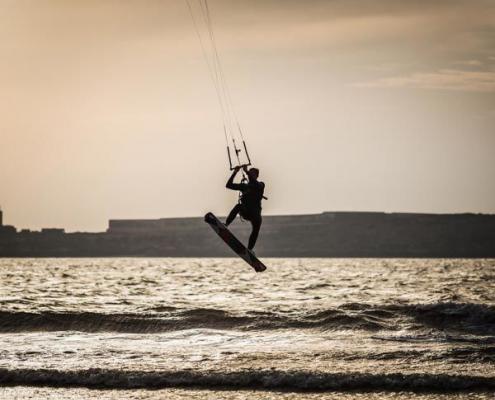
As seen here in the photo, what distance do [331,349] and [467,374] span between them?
15.3 feet

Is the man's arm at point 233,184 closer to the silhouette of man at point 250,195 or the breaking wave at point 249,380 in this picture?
the silhouette of man at point 250,195

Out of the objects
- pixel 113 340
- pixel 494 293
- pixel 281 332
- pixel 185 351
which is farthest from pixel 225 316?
pixel 494 293

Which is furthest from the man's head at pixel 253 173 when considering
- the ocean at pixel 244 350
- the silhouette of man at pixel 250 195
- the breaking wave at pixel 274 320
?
the breaking wave at pixel 274 320

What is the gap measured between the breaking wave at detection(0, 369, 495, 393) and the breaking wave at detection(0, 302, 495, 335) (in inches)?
349

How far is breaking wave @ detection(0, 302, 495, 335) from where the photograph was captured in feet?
86.9

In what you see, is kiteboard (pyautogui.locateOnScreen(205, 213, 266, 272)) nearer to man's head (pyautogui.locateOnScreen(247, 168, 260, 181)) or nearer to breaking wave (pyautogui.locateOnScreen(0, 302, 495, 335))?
man's head (pyautogui.locateOnScreen(247, 168, 260, 181))

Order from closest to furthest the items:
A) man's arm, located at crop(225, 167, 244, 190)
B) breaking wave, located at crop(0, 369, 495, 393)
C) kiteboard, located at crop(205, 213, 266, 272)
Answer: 1. breaking wave, located at crop(0, 369, 495, 393)
2. man's arm, located at crop(225, 167, 244, 190)
3. kiteboard, located at crop(205, 213, 266, 272)

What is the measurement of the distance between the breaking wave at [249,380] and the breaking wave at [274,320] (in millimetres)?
8868

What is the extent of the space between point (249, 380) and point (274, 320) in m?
11.1

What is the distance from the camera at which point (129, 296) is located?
136ft

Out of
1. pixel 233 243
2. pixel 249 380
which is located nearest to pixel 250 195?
pixel 233 243

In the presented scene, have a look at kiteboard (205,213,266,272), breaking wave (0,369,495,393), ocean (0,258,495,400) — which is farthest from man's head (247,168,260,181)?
breaking wave (0,369,495,393)

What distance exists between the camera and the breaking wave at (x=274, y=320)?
2650cm

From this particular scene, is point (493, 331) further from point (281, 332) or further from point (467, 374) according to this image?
point (467, 374)
